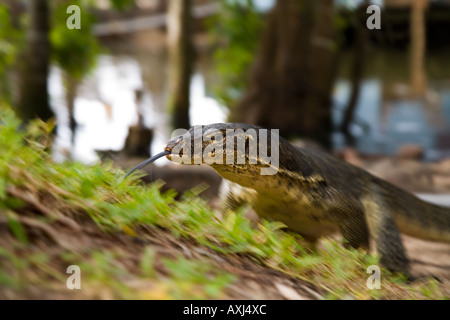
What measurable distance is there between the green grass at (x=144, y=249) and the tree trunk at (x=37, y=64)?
4.89m

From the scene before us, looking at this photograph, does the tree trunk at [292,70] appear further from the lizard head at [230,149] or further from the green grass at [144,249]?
the green grass at [144,249]

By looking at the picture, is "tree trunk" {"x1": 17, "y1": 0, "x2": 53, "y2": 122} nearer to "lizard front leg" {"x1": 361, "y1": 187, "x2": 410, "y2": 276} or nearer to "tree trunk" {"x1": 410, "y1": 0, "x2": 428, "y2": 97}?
"tree trunk" {"x1": 410, "y1": 0, "x2": 428, "y2": 97}

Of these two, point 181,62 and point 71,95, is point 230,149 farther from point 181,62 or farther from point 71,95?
point 71,95

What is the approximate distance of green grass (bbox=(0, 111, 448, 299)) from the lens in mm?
1279

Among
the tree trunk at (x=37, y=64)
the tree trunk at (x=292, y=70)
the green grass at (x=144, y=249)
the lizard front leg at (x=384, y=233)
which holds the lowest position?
the green grass at (x=144, y=249)

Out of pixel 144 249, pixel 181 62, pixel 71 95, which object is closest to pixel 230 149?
pixel 144 249

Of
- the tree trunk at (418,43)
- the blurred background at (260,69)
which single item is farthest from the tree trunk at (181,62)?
the tree trunk at (418,43)

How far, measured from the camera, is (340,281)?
1.78 metres

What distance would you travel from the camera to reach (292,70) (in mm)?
8930

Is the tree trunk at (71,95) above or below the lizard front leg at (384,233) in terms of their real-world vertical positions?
above

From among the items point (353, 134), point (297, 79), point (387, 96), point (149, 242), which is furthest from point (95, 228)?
point (387, 96)

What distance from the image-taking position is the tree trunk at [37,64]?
22.8 feet
